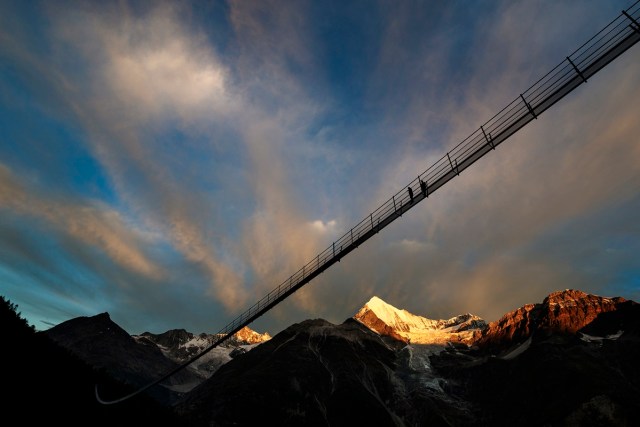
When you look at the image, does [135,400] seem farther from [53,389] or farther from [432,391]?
[432,391]

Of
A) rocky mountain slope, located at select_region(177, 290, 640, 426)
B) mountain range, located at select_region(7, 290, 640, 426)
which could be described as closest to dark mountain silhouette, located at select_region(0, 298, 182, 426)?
mountain range, located at select_region(7, 290, 640, 426)

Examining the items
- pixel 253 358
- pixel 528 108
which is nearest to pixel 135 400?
pixel 528 108

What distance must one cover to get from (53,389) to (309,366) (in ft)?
480

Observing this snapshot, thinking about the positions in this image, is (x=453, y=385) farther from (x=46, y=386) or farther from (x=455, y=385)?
(x=46, y=386)

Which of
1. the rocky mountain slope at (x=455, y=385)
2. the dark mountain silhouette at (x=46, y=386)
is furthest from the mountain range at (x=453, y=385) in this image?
the dark mountain silhouette at (x=46, y=386)

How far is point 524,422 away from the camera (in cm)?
13300

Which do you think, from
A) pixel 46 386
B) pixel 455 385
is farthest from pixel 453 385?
pixel 46 386

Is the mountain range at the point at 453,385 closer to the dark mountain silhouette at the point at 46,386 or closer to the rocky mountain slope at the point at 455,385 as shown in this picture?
the rocky mountain slope at the point at 455,385

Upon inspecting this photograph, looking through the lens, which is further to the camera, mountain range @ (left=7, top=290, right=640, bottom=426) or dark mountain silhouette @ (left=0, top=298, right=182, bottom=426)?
mountain range @ (left=7, top=290, right=640, bottom=426)

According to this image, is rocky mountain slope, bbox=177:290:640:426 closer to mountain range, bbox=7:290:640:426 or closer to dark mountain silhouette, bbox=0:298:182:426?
mountain range, bbox=7:290:640:426

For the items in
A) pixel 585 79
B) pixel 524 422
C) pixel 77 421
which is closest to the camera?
pixel 585 79

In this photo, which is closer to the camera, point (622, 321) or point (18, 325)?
point (18, 325)

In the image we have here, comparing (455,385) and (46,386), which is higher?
(46,386)

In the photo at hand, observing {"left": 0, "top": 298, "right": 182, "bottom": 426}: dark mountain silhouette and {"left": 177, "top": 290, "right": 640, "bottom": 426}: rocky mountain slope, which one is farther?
{"left": 177, "top": 290, "right": 640, "bottom": 426}: rocky mountain slope
